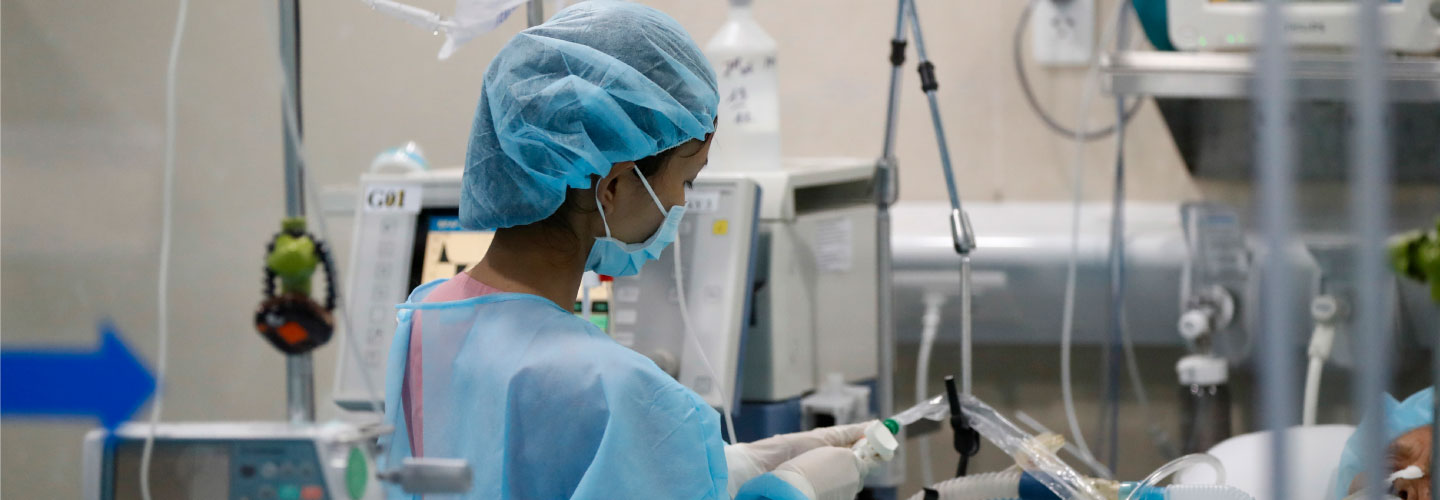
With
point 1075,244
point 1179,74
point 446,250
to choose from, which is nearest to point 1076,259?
point 1075,244

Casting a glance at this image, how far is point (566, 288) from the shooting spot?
981 millimetres

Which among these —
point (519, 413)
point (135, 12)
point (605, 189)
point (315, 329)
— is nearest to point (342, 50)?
point (135, 12)

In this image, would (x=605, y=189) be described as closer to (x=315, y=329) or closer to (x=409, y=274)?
(x=315, y=329)

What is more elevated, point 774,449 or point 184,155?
point 184,155

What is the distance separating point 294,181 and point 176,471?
1.35 ft

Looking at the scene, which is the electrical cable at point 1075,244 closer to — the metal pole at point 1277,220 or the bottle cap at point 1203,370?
the bottle cap at point 1203,370

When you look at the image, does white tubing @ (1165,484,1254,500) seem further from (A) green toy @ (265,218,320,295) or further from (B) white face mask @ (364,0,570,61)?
(A) green toy @ (265,218,320,295)

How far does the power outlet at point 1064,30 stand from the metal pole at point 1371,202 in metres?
1.91

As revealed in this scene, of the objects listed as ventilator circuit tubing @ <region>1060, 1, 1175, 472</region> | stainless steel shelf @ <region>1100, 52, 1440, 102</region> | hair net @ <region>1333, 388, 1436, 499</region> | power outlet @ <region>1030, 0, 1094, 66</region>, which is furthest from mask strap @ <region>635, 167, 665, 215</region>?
power outlet @ <region>1030, 0, 1094, 66</region>

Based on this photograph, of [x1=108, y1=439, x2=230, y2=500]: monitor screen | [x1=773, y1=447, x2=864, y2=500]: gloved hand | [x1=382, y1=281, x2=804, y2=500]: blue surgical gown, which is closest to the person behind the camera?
[x1=382, y1=281, x2=804, y2=500]: blue surgical gown

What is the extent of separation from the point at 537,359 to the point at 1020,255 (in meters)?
1.53

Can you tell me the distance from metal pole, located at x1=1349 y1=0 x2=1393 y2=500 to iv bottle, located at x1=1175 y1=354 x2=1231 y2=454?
1.51 m

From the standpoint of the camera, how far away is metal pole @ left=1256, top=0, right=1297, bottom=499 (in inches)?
21.0

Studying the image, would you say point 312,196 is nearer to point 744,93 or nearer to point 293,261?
point 293,261
